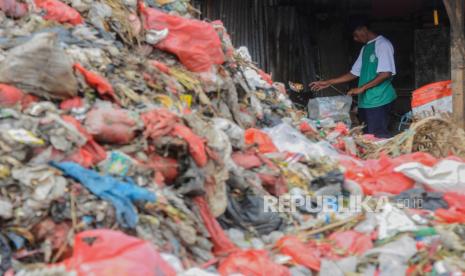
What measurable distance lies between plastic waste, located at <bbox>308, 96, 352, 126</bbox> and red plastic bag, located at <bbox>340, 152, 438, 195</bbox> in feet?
9.93

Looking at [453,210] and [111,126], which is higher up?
[111,126]

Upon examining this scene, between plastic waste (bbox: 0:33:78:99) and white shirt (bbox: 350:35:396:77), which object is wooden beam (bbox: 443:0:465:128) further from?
plastic waste (bbox: 0:33:78:99)

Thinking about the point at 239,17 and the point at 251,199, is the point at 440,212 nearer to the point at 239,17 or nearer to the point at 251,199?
the point at 251,199

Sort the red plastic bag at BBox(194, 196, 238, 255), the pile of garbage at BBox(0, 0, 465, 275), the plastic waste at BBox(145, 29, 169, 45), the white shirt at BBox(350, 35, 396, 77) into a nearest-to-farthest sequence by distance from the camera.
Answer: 1. the pile of garbage at BBox(0, 0, 465, 275)
2. the red plastic bag at BBox(194, 196, 238, 255)
3. the plastic waste at BBox(145, 29, 169, 45)
4. the white shirt at BBox(350, 35, 396, 77)

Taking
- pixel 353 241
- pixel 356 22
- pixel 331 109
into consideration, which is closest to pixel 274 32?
pixel 356 22

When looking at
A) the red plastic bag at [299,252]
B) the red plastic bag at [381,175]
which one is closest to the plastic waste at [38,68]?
the red plastic bag at [299,252]

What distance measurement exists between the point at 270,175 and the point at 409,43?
655 centimetres

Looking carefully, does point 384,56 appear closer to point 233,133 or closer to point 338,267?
point 233,133

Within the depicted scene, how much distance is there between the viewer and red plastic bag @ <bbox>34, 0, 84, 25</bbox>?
548cm

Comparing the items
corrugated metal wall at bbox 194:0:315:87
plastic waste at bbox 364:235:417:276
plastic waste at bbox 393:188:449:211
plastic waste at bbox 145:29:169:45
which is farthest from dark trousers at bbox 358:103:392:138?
plastic waste at bbox 364:235:417:276

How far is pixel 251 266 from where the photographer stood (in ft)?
Result: 12.7

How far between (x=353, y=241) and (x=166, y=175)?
1123mm

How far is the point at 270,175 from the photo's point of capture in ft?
16.2

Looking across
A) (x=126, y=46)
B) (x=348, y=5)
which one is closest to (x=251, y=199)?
(x=126, y=46)
